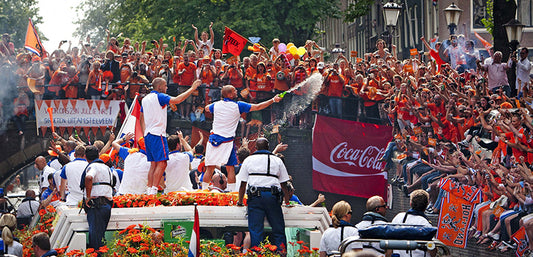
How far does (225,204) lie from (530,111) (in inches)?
187

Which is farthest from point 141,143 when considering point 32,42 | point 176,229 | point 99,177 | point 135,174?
point 32,42

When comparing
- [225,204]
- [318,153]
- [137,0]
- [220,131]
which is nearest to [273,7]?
[137,0]

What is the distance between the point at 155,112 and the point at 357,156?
36.8 ft

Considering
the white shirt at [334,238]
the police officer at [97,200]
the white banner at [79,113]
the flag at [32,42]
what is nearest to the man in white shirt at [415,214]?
the white shirt at [334,238]

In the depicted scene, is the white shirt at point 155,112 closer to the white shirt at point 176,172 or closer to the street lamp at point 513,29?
the white shirt at point 176,172

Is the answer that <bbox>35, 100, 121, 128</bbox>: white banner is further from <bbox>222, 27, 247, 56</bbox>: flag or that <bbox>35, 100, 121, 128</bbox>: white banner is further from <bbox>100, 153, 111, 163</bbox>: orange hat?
<bbox>100, 153, 111, 163</bbox>: orange hat

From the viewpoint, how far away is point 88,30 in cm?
7800

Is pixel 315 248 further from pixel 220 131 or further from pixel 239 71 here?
pixel 239 71

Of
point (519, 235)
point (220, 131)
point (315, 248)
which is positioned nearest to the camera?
point (315, 248)

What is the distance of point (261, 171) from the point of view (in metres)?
12.8

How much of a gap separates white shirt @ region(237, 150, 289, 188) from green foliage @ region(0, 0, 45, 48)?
52.4m

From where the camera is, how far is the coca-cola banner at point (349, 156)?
2444 cm

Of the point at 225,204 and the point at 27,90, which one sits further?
the point at 27,90

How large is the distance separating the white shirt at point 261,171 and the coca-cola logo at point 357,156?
37.8 ft
